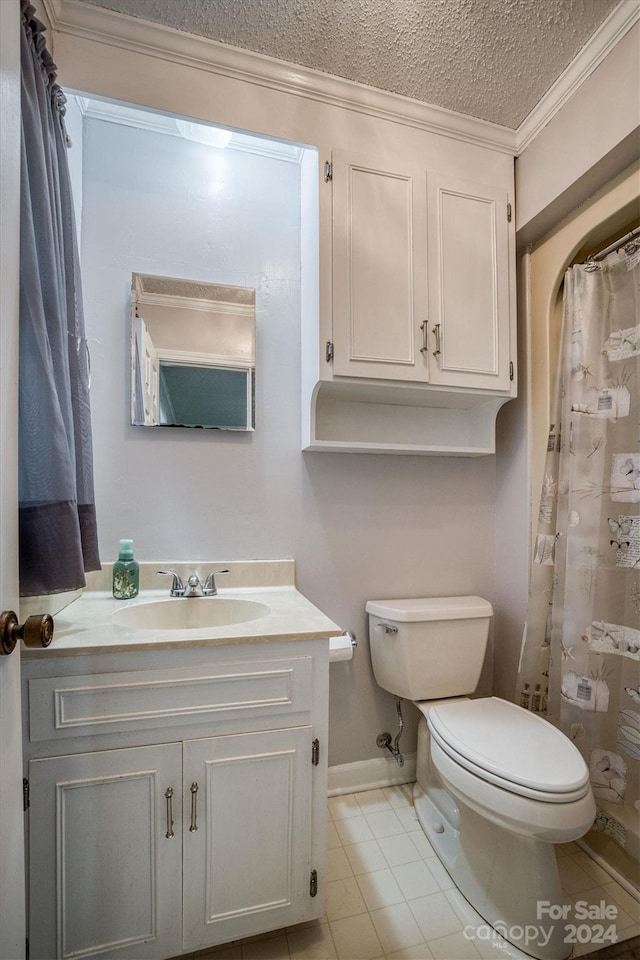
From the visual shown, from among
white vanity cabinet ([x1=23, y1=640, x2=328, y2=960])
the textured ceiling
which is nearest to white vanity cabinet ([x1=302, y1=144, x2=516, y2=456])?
the textured ceiling

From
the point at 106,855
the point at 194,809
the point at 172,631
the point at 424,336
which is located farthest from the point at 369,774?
the point at 424,336

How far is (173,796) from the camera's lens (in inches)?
40.7

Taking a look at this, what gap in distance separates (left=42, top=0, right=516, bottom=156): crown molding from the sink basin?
1.64 metres

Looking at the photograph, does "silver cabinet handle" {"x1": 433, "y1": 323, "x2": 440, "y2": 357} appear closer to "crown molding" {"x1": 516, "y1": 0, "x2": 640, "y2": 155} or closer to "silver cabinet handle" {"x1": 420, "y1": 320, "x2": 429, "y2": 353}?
→ "silver cabinet handle" {"x1": 420, "y1": 320, "x2": 429, "y2": 353}

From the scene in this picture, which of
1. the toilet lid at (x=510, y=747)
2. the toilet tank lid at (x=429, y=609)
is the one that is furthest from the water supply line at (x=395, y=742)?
the toilet tank lid at (x=429, y=609)

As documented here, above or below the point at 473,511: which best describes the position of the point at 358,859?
below

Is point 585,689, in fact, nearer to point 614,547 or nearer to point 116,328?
point 614,547

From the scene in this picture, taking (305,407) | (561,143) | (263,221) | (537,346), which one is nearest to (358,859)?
(305,407)

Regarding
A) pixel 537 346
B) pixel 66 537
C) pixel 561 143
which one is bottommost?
pixel 66 537

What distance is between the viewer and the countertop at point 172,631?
99 cm

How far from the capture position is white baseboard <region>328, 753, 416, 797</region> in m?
1.74

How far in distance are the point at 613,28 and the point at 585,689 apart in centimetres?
194

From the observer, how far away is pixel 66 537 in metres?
0.96

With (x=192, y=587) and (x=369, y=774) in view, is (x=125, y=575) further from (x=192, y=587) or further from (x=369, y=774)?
(x=369, y=774)
